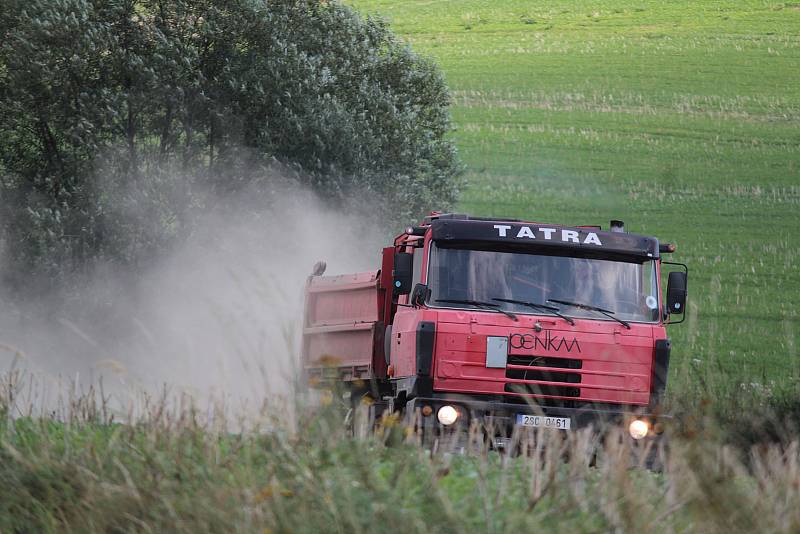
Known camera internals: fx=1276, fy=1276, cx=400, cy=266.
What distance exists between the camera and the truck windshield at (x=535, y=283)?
12.7 meters

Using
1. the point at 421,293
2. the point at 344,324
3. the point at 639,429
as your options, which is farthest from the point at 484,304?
the point at 344,324

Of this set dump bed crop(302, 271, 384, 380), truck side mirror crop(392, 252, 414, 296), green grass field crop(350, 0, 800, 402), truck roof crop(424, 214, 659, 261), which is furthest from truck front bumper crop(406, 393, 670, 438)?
green grass field crop(350, 0, 800, 402)

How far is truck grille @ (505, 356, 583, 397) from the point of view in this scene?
1252 cm

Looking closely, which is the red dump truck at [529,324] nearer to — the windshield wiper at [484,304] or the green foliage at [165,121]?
the windshield wiper at [484,304]

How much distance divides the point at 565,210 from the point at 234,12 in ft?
55.1

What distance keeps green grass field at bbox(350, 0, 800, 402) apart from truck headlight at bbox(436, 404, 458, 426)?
11820 millimetres

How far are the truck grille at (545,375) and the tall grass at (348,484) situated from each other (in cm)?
435

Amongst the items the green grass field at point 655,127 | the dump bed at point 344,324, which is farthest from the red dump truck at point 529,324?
the green grass field at point 655,127

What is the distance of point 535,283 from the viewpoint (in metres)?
12.8

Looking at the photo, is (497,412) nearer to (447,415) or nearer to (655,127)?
(447,415)

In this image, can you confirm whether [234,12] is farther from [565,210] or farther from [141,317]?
[565,210]

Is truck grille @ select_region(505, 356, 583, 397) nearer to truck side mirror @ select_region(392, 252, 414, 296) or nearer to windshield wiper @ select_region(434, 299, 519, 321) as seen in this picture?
windshield wiper @ select_region(434, 299, 519, 321)

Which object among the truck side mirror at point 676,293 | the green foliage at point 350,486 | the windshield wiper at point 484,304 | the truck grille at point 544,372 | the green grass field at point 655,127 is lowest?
the green foliage at point 350,486

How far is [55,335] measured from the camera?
26734mm
